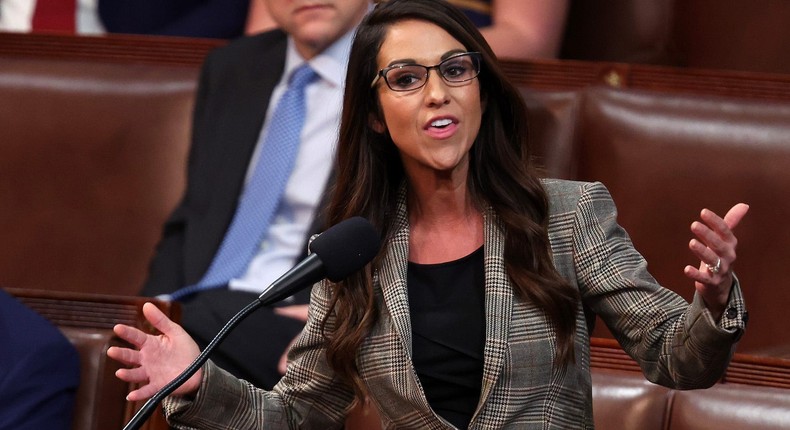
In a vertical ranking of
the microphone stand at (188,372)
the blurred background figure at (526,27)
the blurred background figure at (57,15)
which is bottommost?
the blurred background figure at (57,15)

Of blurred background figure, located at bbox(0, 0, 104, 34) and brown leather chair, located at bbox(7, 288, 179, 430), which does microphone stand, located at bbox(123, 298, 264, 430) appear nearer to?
brown leather chair, located at bbox(7, 288, 179, 430)

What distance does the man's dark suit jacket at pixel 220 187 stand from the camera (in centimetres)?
145

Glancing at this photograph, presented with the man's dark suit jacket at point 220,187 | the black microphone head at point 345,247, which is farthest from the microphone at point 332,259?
the man's dark suit jacket at point 220,187

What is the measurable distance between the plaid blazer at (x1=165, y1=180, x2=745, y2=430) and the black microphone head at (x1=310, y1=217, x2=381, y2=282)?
16 cm

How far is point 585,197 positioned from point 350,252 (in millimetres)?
263

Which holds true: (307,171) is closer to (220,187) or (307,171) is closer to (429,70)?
(220,187)

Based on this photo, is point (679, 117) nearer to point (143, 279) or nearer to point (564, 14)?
point (564, 14)

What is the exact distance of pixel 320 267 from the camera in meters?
0.80

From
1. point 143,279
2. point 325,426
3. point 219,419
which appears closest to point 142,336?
point 219,419

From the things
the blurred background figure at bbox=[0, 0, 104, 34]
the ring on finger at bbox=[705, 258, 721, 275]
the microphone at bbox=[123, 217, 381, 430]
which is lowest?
the blurred background figure at bbox=[0, 0, 104, 34]

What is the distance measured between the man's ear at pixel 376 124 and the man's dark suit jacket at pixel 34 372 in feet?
1.21

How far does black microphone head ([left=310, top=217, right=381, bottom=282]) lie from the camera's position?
80 cm

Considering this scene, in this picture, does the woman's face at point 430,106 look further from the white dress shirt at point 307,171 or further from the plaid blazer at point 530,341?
the white dress shirt at point 307,171

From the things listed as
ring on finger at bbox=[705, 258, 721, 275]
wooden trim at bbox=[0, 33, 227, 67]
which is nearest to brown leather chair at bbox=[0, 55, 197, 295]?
wooden trim at bbox=[0, 33, 227, 67]
